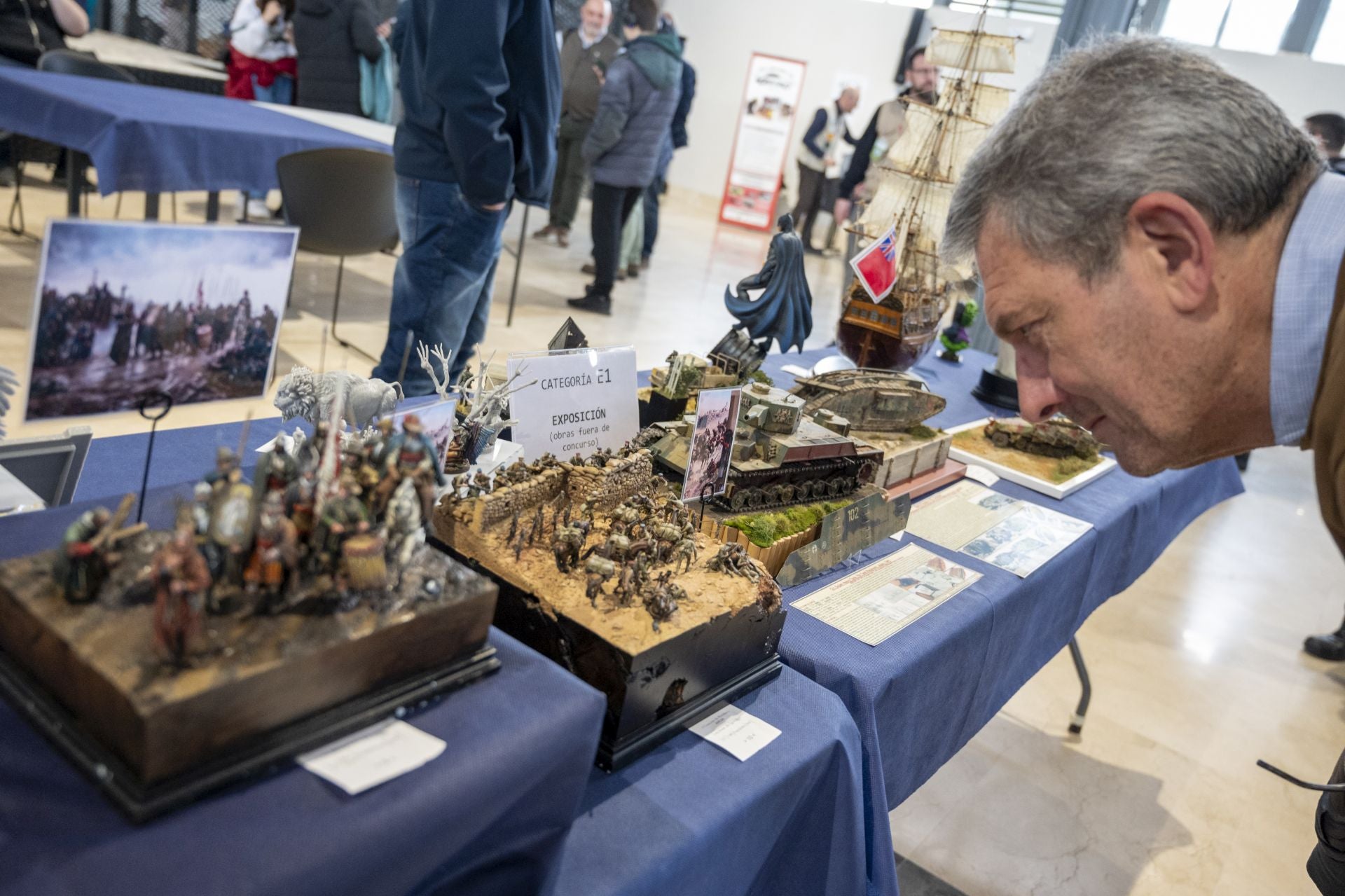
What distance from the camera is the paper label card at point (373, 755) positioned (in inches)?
31.3

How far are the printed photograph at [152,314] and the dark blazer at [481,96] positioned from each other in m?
1.92

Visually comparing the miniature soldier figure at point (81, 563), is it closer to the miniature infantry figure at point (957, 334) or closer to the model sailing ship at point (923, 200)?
the model sailing ship at point (923, 200)

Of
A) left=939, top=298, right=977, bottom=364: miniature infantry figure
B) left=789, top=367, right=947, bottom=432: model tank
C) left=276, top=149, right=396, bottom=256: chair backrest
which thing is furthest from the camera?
left=276, top=149, right=396, bottom=256: chair backrest

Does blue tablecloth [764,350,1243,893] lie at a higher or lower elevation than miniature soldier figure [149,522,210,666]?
lower

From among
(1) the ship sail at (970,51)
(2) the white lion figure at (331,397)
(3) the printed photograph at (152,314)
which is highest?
(1) the ship sail at (970,51)

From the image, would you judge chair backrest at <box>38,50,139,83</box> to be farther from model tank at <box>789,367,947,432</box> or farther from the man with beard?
model tank at <box>789,367,947,432</box>

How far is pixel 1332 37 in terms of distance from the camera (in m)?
6.88

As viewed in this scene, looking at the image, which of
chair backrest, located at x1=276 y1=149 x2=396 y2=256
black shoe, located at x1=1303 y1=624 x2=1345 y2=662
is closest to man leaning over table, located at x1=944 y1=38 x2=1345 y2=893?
chair backrest, located at x1=276 y1=149 x2=396 y2=256

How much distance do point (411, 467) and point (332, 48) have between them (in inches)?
229

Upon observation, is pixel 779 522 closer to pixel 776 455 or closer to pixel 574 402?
pixel 776 455

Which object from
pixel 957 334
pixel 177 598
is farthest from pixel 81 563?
pixel 957 334

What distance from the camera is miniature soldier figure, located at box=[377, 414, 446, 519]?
95 cm

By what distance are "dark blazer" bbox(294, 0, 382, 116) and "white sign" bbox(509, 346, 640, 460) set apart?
5.14 meters

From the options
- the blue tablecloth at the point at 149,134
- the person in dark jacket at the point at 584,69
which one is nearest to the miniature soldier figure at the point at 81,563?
the blue tablecloth at the point at 149,134
